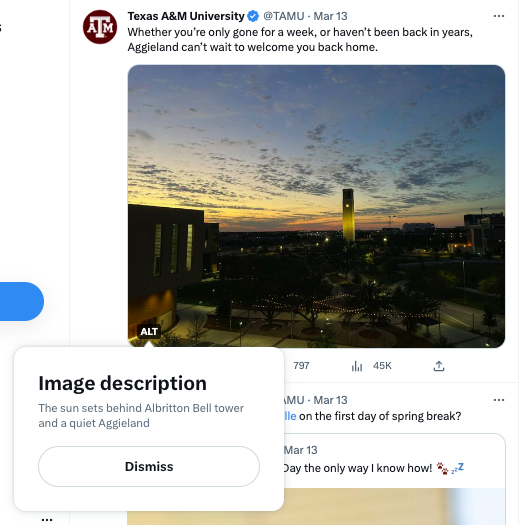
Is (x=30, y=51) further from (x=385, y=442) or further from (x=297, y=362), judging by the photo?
(x=385, y=442)

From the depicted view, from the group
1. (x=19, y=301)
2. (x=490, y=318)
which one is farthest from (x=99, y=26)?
(x=490, y=318)

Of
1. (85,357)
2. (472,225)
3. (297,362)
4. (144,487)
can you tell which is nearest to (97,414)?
(85,357)

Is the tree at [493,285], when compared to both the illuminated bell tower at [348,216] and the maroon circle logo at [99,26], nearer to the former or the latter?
the illuminated bell tower at [348,216]

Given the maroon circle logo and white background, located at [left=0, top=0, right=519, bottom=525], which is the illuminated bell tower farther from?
the maroon circle logo

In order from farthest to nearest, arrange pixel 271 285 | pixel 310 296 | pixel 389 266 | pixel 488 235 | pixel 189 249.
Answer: pixel 310 296 → pixel 271 285 → pixel 389 266 → pixel 189 249 → pixel 488 235

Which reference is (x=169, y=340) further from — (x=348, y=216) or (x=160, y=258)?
(x=348, y=216)

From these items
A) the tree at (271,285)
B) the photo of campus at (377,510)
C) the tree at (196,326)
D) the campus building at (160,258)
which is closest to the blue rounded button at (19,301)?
the campus building at (160,258)
